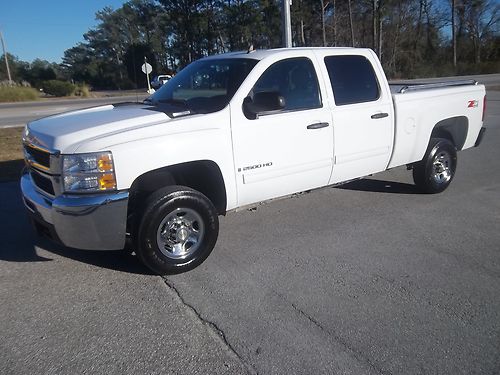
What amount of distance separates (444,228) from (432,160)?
1.37 m

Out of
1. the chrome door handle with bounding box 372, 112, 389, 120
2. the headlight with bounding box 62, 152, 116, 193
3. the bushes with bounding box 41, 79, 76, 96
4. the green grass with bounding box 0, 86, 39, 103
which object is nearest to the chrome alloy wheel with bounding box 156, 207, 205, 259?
the headlight with bounding box 62, 152, 116, 193

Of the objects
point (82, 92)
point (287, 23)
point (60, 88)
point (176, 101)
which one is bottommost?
point (176, 101)

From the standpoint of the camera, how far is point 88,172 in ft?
11.1

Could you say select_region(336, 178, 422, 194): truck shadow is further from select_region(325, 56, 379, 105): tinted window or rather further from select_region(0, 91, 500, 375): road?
select_region(325, 56, 379, 105): tinted window

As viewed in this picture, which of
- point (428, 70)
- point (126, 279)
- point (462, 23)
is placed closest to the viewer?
point (126, 279)

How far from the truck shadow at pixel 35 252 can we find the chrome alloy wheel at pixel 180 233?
1.09 feet

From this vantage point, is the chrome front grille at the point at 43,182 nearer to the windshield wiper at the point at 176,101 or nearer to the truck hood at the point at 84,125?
the truck hood at the point at 84,125

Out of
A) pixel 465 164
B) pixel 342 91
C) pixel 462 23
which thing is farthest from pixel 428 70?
pixel 342 91

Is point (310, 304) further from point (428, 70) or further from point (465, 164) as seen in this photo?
point (428, 70)

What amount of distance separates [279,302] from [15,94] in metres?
43.3

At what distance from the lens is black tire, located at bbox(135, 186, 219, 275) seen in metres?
3.68

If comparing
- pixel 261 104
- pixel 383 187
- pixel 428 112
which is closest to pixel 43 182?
pixel 261 104

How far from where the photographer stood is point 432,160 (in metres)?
5.87

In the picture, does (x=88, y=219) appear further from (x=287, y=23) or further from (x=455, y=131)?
(x=287, y=23)
